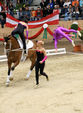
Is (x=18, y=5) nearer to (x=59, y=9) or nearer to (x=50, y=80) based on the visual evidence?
(x=59, y=9)

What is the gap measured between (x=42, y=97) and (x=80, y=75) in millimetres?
3120

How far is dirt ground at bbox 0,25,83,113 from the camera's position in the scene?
7415mm

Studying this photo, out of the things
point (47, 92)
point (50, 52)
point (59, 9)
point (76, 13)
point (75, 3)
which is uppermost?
point (75, 3)

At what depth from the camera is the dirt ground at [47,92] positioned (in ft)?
24.3

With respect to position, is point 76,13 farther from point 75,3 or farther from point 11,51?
point 11,51

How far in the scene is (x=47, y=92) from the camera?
894cm

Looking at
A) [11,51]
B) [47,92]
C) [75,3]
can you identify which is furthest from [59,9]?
[47,92]

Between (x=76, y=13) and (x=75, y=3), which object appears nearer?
(x=75, y=3)

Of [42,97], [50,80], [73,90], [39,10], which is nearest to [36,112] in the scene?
[42,97]

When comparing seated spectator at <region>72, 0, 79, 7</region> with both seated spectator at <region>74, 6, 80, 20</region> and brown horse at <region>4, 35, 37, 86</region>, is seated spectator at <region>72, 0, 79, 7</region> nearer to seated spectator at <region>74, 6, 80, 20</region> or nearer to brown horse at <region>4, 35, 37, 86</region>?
seated spectator at <region>74, 6, 80, 20</region>

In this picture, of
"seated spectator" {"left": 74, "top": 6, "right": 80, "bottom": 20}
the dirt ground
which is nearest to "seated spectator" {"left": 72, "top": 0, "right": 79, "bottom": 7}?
"seated spectator" {"left": 74, "top": 6, "right": 80, "bottom": 20}

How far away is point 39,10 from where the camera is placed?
790 inches

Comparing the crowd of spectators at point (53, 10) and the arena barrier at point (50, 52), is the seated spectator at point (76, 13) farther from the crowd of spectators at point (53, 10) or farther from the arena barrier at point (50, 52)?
the arena barrier at point (50, 52)

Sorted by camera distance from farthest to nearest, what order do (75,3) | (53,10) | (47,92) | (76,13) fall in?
(76,13) → (75,3) → (53,10) → (47,92)
